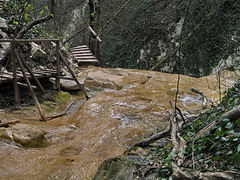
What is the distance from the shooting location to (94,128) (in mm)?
4984

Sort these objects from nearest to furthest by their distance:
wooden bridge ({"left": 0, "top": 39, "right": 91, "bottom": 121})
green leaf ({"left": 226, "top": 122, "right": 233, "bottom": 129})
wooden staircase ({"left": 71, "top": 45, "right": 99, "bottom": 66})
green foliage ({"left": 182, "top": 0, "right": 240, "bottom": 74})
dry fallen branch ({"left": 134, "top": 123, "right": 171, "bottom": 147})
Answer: green leaf ({"left": 226, "top": 122, "right": 233, "bottom": 129}), dry fallen branch ({"left": 134, "top": 123, "right": 171, "bottom": 147}), wooden bridge ({"left": 0, "top": 39, "right": 91, "bottom": 121}), green foliage ({"left": 182, "top": 0, "right": 240, "bottom": 74}), wooden staircase ({"left": 71, "top": 45, "right": 99, "bottom": 66})

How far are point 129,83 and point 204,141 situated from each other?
20.6 ft

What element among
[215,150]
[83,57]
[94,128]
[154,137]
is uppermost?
[83,57]

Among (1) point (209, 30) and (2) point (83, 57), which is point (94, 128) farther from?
(1) point (209, 30)

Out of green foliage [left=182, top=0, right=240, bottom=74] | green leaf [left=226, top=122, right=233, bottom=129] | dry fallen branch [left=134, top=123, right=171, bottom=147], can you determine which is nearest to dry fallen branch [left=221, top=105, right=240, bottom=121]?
green leaf [left=226, top=122, right=233, bottom=129]

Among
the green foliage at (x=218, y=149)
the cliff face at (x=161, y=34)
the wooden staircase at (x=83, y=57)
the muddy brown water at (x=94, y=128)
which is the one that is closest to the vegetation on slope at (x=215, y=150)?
the green foliage at (x=218, y=149)

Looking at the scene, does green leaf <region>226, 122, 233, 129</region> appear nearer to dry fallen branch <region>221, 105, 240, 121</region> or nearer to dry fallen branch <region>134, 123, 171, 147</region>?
dry fallen branch <region>221, 105, 240, 121</region>

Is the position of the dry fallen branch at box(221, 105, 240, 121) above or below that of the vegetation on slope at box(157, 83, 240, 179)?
above

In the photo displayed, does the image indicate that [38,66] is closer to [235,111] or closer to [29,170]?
[29,170]

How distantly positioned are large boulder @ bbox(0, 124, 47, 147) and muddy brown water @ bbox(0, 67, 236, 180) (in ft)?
0.33

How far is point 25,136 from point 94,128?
4.44ft

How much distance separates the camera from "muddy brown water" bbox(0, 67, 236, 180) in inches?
136

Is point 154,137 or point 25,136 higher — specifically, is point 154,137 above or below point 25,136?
above

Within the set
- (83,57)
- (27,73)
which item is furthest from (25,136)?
(83,57)
